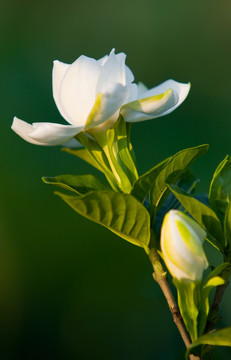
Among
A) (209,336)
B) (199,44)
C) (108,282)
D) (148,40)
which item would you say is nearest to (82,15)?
(148,40)

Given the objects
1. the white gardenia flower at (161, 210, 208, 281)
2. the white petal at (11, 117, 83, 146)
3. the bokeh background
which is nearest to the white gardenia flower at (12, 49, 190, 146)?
the white petal at (11, 117, 83, 146)

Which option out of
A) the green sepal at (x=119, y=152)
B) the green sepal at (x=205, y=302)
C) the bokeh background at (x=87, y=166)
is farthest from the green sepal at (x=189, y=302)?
the bokeh background at (x=87, y=166)

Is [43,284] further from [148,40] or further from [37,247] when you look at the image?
[148,40]

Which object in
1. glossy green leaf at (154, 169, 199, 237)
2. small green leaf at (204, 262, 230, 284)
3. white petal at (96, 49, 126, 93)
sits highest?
white petal at (96, 49, 126, 93)

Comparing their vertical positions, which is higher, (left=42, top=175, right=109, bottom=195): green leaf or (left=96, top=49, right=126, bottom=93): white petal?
(left=96, top=49, right=126, bottom=93): white petal

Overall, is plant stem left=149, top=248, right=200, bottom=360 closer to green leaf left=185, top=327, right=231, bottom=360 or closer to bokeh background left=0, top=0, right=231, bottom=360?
green leaf left=185, top=327, right=231, bottom=360

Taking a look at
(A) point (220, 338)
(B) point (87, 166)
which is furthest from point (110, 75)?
(B) point (87, 166)

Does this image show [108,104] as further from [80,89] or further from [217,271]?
[217,271]
